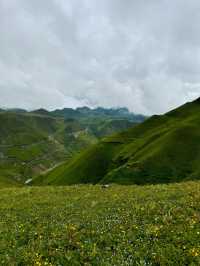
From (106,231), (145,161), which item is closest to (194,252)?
(106,231)

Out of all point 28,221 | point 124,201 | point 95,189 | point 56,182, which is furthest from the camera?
point 56,182

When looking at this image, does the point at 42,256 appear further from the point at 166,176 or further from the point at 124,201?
the point at 166,176

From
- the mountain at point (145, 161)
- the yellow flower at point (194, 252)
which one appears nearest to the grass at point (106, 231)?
the yellow flower at point (194, 252)

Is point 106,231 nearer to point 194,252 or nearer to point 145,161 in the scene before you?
point 194,252

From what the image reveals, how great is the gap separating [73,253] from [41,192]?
19.5 meters

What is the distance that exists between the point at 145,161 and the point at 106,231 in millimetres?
93508

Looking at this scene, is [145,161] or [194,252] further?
[145,161]

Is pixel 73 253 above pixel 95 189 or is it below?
below

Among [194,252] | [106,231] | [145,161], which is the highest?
[145,161]

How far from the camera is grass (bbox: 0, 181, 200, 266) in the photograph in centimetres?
1428

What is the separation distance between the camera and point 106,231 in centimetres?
1709

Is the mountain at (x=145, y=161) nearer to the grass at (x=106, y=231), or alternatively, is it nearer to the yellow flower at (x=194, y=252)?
the grass at (x=106, y=231)

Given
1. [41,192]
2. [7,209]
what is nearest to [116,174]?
[41,192]

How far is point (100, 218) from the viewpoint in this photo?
66.0ft
